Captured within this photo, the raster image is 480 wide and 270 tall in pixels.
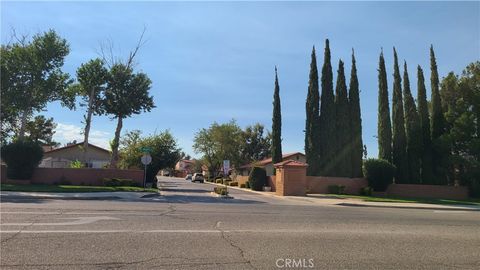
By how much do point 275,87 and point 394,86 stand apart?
41.8 ft

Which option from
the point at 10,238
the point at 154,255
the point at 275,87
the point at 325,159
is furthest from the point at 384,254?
the point at 275,87

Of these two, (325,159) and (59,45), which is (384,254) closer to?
(325,159)

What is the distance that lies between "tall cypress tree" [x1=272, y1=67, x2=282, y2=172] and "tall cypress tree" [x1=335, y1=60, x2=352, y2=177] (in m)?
7.98

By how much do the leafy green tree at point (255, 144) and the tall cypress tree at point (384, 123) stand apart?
44.1 metres

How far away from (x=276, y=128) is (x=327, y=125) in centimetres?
781

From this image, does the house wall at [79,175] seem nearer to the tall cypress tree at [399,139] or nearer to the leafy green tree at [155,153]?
the leafy green tree at [155,153]

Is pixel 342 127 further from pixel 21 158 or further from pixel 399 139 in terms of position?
pixel 21 158

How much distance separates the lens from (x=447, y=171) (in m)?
41.1

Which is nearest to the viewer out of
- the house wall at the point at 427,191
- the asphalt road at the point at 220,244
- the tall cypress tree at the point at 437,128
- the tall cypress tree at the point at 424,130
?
the asphalt road at the point at 220,244

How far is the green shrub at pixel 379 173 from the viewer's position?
127 feet

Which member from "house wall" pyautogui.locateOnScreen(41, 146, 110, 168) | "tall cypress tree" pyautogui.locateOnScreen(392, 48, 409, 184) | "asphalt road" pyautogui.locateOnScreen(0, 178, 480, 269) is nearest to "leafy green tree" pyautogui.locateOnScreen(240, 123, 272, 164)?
"house wall" pyautogui.locateOnScreen(41, 146, 110, 168)

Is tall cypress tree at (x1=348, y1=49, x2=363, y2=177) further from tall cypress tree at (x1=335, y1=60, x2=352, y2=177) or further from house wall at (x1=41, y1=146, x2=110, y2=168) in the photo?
house wall at (x1=41, y1=146, x2=110, y2=168)

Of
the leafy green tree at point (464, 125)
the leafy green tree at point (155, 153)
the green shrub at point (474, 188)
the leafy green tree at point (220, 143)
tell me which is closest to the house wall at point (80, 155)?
the leafy green tree at point (155, 153)

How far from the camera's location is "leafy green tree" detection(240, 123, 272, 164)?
85.9 m
